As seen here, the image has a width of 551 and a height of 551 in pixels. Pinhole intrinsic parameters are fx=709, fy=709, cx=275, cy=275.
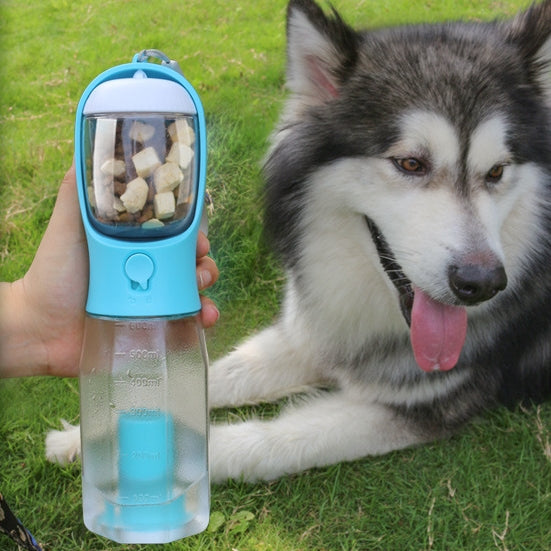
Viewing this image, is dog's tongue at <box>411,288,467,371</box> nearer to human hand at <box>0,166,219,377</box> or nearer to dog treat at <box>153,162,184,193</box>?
human hand at <box>0,166,219,377</box>

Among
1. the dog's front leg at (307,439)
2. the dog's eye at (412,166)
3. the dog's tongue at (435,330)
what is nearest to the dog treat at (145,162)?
the dog's eye at (412,166)

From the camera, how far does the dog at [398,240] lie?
2.04m

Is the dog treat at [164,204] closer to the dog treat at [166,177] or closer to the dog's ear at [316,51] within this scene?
the dog treat at [166,177]

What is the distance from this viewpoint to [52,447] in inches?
100.0

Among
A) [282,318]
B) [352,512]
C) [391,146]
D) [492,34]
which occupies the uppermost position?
[492,34]

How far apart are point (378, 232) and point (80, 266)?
909 mm

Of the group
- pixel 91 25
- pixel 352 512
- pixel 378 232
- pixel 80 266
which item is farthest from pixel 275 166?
pixel 91 25

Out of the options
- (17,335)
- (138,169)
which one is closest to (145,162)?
(138,169)

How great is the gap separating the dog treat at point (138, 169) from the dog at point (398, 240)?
0.72m

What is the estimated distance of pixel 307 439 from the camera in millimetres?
2541

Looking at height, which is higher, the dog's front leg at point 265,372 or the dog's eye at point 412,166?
the dog's eye at point 412,166

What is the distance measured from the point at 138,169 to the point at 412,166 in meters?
0.86

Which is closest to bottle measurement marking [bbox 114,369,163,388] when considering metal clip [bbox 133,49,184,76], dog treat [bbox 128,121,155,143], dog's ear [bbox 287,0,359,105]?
dog treat [bbox 128,121,155,143]

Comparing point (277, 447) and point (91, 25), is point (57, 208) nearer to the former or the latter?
point (277, 447)
